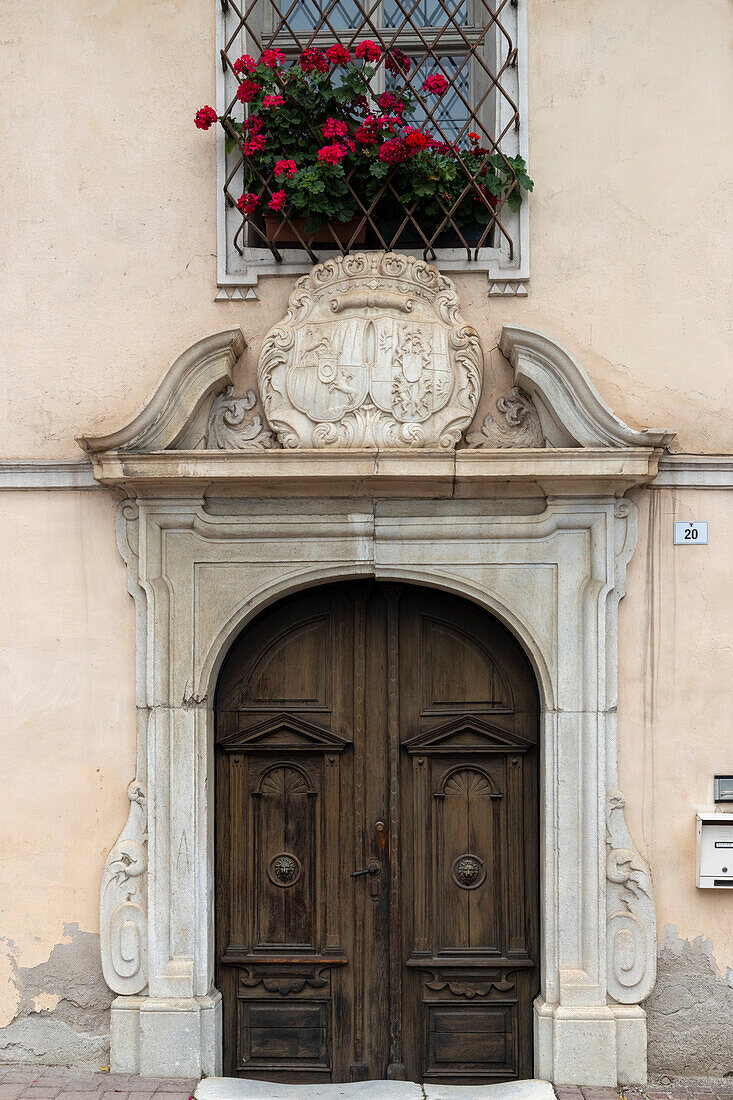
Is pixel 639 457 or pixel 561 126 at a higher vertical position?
pixel 561 126

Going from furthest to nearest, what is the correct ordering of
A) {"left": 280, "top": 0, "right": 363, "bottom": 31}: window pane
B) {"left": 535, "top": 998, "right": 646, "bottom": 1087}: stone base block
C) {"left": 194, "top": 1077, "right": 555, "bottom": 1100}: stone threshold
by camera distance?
{"left": 280, "top": 0, "right": 363, "bottom": 31}: window pane → {"left": 535, "top": 998, "right": 646, "bottom": 1087}: stone base block → {"left": 194, "top": 1077, "right": 555, "bottom": 1100}: stone threshold

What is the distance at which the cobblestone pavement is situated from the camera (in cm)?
436

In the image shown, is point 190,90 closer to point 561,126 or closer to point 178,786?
point 561,126

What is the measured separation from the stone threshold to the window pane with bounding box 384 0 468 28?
16.2ft

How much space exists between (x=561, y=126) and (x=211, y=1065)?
14.9 ft

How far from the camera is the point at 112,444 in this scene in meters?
4.44

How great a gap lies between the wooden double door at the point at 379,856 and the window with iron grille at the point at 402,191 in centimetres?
166

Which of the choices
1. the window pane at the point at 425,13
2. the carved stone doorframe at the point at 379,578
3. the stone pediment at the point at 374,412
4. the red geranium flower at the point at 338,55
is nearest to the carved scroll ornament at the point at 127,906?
the carved stone doorframe at the point at 379,578

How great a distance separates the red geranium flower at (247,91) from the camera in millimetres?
4516

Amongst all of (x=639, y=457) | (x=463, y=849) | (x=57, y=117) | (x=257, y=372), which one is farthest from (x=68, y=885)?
(x=57, y=117)

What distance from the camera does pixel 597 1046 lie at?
4434 mm

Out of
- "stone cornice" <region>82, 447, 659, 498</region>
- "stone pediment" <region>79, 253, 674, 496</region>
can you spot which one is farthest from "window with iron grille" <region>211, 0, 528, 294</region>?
"stone cornice" <region>82, 447, 659, 498</region>

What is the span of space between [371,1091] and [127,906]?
1.34 metres

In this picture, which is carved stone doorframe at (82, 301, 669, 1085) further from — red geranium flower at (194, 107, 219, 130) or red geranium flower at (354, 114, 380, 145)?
red geranium flower at (354, 114, 380, 145)
